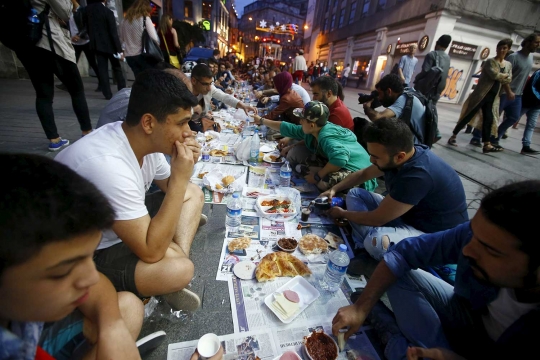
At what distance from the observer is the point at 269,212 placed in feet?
8.49

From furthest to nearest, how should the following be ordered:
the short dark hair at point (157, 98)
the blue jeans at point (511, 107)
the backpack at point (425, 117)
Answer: the blue jeans at point (511, 107) → the backpack at point (425, 117) → the short dark hair at point (157, 98)

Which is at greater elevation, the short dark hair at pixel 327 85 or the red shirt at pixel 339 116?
the short dark hair at pixel 327 85

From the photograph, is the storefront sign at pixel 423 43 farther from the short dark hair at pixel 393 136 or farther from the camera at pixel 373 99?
the short dark hair at pixel 393 136

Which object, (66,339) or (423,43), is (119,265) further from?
(423,43)

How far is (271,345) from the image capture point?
1.49m

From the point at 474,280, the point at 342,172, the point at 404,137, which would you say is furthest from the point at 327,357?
the point at 342,172

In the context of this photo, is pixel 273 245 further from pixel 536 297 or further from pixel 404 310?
pixel 536 297

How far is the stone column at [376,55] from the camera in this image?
19.2m

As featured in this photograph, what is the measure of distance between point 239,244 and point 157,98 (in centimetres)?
136

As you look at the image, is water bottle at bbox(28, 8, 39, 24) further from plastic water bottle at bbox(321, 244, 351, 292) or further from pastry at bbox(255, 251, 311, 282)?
plastic water bottle at bbox(321, 244, 351, 292)

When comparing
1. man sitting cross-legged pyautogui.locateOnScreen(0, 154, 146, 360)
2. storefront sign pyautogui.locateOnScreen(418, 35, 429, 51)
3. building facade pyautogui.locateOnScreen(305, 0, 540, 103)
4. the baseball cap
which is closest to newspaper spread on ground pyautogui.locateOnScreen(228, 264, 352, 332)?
man sitting cross-legged pyautogui.locateOnScreen(0, 154, 146, 360)

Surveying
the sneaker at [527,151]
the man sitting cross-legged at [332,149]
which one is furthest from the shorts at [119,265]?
the sneaker at [527,151]

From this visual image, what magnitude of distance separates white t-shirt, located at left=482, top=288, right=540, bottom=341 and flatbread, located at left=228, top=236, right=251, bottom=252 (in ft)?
5.48

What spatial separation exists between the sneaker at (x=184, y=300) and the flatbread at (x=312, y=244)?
1008 mm
